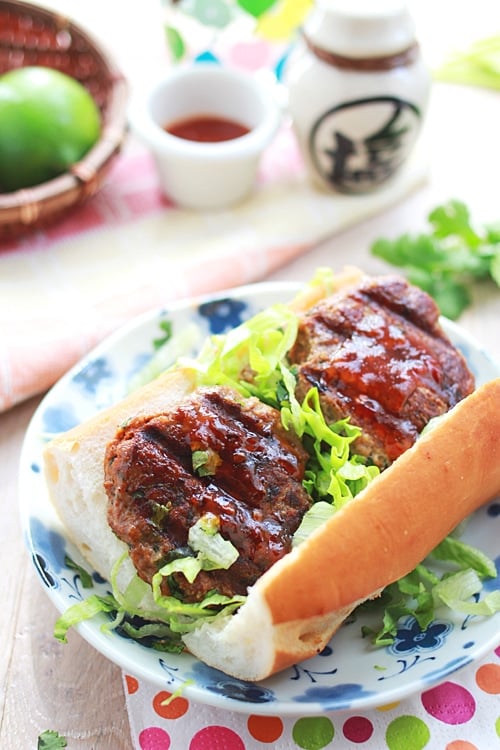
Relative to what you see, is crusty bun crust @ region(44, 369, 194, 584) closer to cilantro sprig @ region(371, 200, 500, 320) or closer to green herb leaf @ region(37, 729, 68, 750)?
green herb leaf @ region(37, 729, 68, 750)

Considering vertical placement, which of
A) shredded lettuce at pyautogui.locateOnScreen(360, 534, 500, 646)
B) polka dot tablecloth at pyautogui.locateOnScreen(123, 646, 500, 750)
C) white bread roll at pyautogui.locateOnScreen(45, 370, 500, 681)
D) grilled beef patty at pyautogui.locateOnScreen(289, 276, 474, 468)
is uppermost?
grilled beef patty at pyautogui.locateOnScreen(289, 276, 474, 468)

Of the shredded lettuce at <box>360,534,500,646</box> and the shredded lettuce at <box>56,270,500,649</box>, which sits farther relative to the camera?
the shredded lettuce at <box>360,534,500,646</box>

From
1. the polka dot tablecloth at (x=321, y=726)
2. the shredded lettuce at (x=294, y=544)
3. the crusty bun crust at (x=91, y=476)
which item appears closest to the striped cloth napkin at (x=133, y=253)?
the crusty bun crust at (x=91, y=476)

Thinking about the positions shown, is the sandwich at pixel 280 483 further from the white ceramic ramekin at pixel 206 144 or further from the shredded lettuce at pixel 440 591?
the white ceramic ramekin at pixel 206 144

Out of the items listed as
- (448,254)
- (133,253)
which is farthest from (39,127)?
(448,254)

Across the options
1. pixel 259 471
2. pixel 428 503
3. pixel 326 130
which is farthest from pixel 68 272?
pixel 428 503

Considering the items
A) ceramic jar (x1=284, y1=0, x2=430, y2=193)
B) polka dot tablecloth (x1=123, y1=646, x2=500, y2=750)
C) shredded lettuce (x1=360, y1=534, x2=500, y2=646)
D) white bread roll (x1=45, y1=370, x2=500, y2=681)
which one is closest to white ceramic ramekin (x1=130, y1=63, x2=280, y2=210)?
ceramic jar (x1=284, y1=0, x2=430, y2=193)

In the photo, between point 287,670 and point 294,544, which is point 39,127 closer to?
point 294,544
